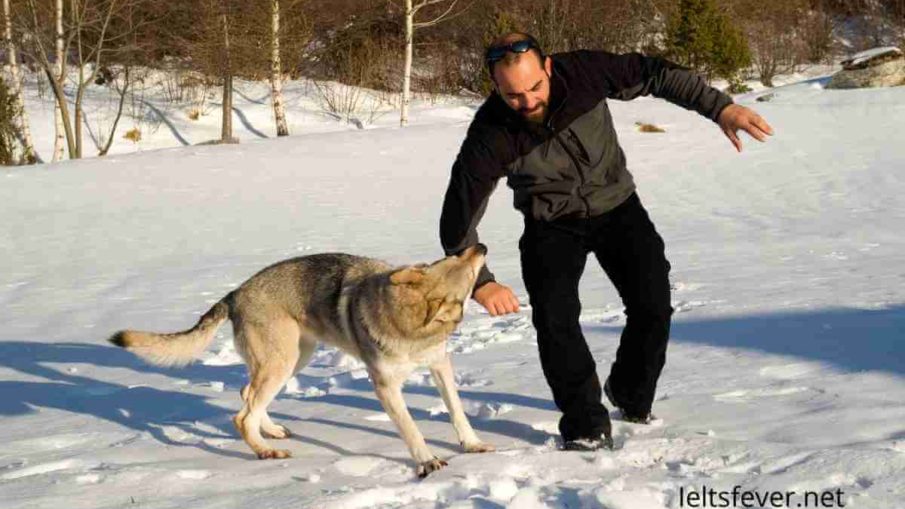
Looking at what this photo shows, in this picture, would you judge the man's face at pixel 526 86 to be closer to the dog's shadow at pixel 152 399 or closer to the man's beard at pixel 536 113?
the man's beard at pixel 536 113

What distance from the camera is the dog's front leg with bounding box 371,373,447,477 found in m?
4.64

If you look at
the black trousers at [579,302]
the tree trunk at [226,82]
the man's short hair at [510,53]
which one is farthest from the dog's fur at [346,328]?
the tree trunk at [226,82]

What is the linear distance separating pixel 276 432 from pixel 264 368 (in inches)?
16.3

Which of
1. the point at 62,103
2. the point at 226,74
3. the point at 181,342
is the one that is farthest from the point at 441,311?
the point at 226,74

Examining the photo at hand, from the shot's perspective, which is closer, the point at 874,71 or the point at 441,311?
the point at 441,311

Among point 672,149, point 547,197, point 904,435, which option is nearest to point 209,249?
point 672,149

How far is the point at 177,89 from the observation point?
33375mm

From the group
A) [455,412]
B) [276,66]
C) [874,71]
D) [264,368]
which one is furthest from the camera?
[276,66]

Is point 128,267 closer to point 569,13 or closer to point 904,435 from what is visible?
point 904,435

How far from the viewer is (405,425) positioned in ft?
15.6

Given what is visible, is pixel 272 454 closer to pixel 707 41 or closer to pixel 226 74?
pixel 226 74

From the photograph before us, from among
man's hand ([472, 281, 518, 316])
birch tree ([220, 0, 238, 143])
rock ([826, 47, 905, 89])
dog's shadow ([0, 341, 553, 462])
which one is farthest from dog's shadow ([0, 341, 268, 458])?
rock ([826, 47, 905, 89])

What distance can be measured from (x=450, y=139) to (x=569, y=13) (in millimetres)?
14053

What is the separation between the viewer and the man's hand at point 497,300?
15.1 feet
